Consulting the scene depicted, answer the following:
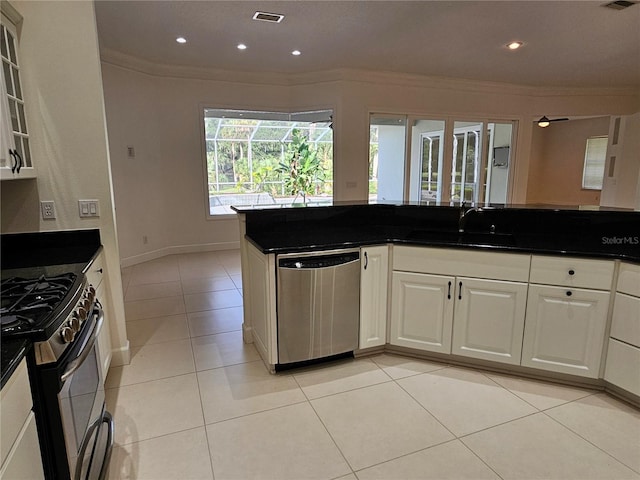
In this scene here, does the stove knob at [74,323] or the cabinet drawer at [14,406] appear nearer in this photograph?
the cabinet drawer at [14,406]

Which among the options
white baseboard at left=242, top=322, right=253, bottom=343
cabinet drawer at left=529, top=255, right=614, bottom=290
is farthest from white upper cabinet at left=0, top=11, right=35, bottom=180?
cabinet drawer at left=529, top=255, right=614, bottom=290

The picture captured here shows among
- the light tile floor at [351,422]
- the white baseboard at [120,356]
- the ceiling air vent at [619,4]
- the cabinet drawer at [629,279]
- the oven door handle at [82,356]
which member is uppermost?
the ceiling air vent at [619,4]

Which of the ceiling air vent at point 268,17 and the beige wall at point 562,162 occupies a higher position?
the ceiling air vent at point 268,17

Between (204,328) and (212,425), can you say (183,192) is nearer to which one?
(204,328)

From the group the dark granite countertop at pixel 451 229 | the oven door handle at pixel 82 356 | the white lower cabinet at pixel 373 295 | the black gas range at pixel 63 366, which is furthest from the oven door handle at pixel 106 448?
the white lower cabinet at pixel 373 295

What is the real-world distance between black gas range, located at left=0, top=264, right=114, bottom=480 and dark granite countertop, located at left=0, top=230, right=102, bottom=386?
137mm

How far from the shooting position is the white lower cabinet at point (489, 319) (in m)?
2.37

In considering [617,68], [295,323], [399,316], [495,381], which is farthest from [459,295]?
[617,68]

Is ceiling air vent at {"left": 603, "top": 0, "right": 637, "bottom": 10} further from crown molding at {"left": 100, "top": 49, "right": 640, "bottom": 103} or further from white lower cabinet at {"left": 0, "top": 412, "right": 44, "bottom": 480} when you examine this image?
white lower cabinet at {"left": 0, "top": 412, "right": 44, "bottom": 480}

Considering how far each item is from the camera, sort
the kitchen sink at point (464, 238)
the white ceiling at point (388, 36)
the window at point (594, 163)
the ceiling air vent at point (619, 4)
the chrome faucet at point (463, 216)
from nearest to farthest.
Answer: the kitchen sink at point (464, 238) < the chrome faucet at point (463, 216) < the ceiling air vent at point (619, 4) < the white ceiling at point (388, 36) < the window at point (594, 163)

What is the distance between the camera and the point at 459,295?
2479 millimetres

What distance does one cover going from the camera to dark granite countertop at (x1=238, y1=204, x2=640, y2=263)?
2361 mm

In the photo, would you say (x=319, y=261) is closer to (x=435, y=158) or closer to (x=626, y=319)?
(x=626, y=319)

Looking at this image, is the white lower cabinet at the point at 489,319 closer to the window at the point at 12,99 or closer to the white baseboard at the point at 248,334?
the white baseboard at the point at 248,334
